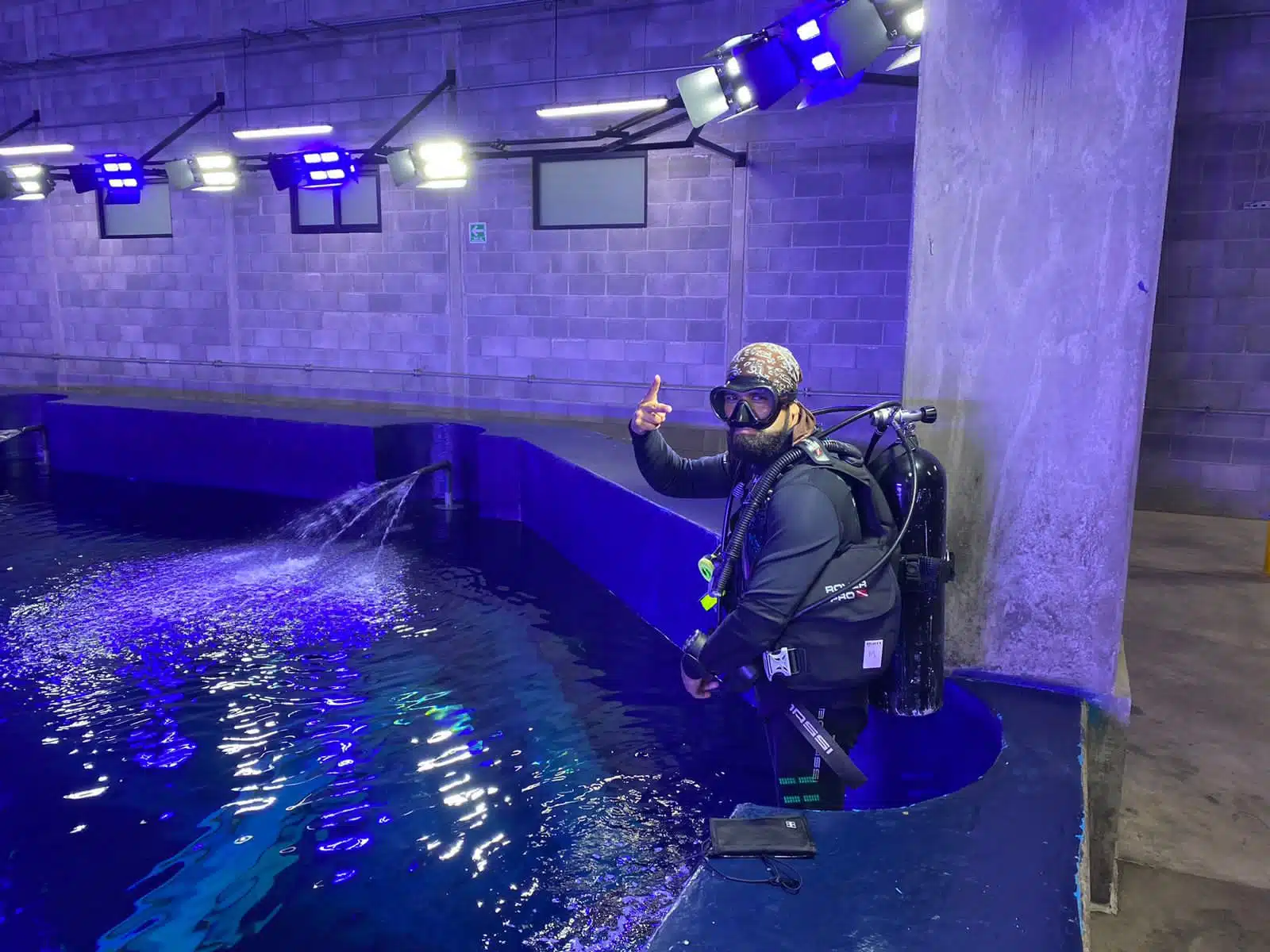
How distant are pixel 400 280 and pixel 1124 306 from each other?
8.85m

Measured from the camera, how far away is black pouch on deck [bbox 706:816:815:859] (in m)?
1.76

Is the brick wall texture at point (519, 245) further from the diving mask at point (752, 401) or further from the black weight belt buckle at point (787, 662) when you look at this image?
the black weight belt buckle at point (787, 662)

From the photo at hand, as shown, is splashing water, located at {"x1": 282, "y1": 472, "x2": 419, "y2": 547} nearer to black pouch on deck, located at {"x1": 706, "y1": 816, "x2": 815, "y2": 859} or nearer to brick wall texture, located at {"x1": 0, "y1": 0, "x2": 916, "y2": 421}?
brick wall texture, located at {"x1": 0, "y1": 0, "x2": 916, "y2": 421}

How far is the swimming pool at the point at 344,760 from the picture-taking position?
257cm

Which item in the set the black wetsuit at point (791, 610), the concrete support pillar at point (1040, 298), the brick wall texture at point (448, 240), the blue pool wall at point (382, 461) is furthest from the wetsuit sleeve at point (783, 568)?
the brick wall texture at point (448, 240)

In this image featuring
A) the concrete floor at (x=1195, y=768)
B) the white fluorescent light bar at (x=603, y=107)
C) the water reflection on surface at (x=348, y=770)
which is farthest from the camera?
the white fluorescent light bar at (x=603, y=107)

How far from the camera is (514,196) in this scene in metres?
9.43

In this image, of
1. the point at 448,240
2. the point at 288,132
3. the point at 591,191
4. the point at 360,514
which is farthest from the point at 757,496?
the point at 288,132

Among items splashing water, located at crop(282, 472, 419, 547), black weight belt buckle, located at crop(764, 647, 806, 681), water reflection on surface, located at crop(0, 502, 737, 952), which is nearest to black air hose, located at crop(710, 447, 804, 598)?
black weight belt buckle, located at crop(764, 647, 806, 681)

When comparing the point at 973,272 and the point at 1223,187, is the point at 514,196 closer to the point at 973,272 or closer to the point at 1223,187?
the point at 1223,187

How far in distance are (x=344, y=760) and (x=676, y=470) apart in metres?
1.70

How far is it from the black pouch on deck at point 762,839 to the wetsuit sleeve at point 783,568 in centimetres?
42

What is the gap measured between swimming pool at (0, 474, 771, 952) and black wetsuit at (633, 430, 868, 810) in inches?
24.3

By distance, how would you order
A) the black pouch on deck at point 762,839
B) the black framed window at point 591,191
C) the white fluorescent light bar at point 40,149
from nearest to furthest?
the black pouch on deck at point 762,839, the black framed window at point 591,191, the white fluorescent light bar at point 40,149
